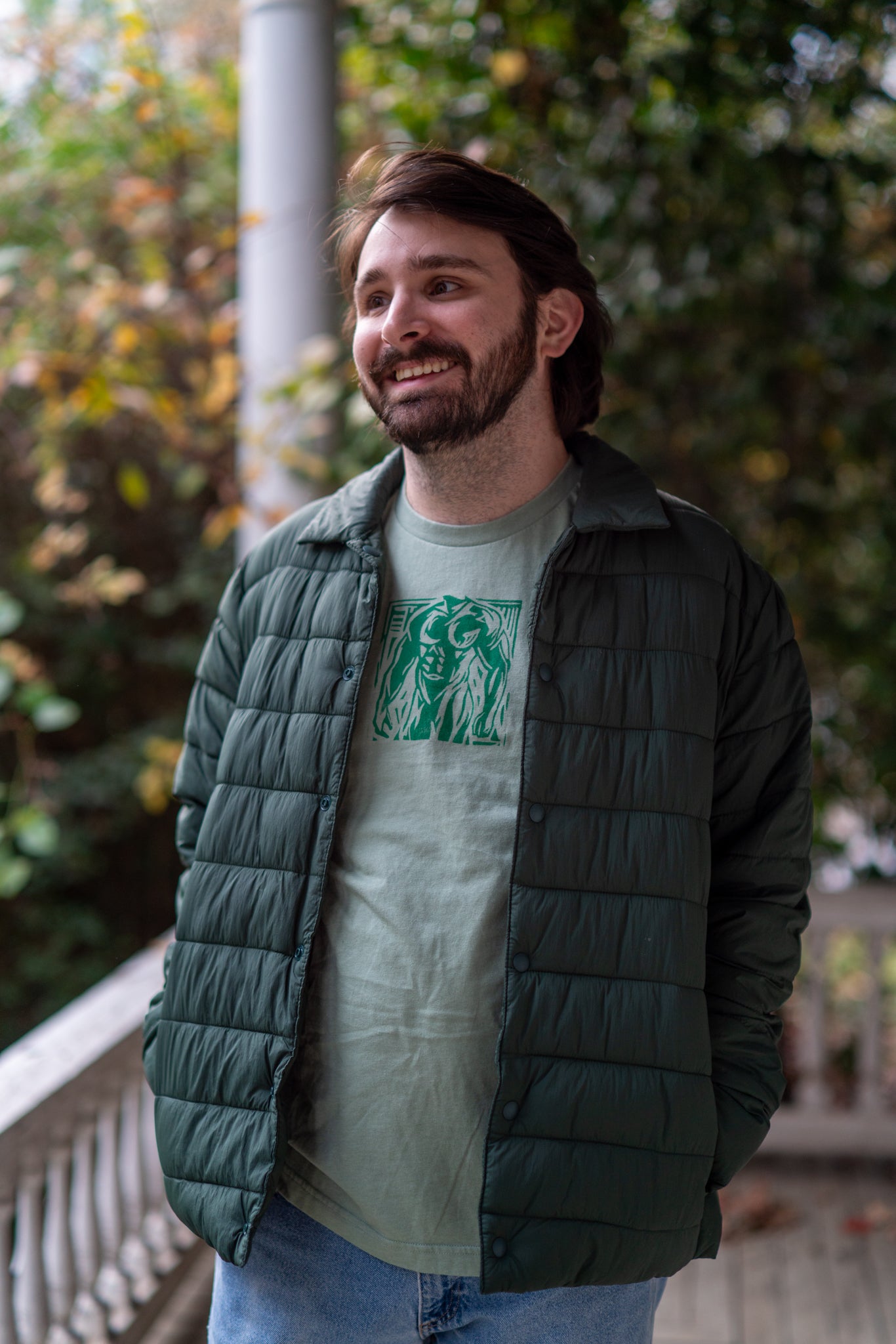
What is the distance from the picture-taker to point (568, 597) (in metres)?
1.14

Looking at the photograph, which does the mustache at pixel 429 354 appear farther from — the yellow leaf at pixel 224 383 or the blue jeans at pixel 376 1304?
the yellow leaf at pixel 224 383

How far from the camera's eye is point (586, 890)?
3.46 ft

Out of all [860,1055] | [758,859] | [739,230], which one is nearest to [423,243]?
[758,859]

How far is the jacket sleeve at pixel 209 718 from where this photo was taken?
1.33 meters

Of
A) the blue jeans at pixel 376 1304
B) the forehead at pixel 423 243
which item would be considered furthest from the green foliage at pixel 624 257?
the blue jeans at pixel 376 1304

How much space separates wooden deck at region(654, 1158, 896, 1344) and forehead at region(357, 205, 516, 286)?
7.06 feet

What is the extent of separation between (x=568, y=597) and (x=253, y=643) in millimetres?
373

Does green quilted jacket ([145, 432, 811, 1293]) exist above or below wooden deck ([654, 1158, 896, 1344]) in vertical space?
above

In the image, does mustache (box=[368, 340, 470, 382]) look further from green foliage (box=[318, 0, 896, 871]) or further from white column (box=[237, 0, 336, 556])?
white column (box=[237, 0, 336, 556])

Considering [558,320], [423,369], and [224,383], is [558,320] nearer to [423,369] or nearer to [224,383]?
[423,369]

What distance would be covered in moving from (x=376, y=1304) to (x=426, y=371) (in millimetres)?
915

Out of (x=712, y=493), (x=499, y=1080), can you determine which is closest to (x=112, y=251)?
(x=712, y=493)

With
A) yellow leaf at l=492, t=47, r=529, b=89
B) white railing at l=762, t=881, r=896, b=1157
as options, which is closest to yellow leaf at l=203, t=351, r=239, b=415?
yellow leaf at l=492, t=47, r=529, b=89

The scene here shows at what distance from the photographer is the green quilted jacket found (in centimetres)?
102
